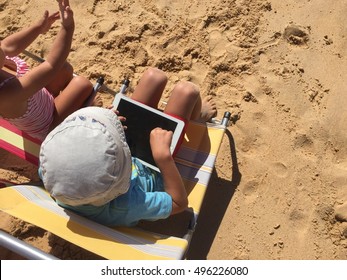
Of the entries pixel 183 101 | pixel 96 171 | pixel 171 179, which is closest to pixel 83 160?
pixel 96 171

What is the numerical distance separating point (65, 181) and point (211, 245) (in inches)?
41.7

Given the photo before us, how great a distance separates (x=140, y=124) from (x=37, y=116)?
478 millimetres

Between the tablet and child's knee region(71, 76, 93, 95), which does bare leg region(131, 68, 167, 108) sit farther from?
child's knee region(71, 76, 93, 95)

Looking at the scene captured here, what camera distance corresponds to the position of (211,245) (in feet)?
6.76

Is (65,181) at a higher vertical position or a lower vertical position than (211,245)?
higher

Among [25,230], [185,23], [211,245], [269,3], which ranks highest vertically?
[269,3]

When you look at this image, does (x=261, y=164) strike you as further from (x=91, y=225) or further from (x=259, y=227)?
(x=91, y=225)

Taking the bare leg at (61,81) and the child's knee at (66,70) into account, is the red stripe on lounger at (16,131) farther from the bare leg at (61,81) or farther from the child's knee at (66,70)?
the child's knee at (66,70)

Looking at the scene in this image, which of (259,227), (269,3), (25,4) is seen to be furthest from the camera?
(25,4)

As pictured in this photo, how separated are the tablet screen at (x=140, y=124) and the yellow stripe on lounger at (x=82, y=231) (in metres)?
0.43

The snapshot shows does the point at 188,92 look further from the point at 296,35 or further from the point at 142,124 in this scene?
the point at 296,35

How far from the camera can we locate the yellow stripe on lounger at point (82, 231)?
1465 mm

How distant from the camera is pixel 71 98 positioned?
1987 millimetres
